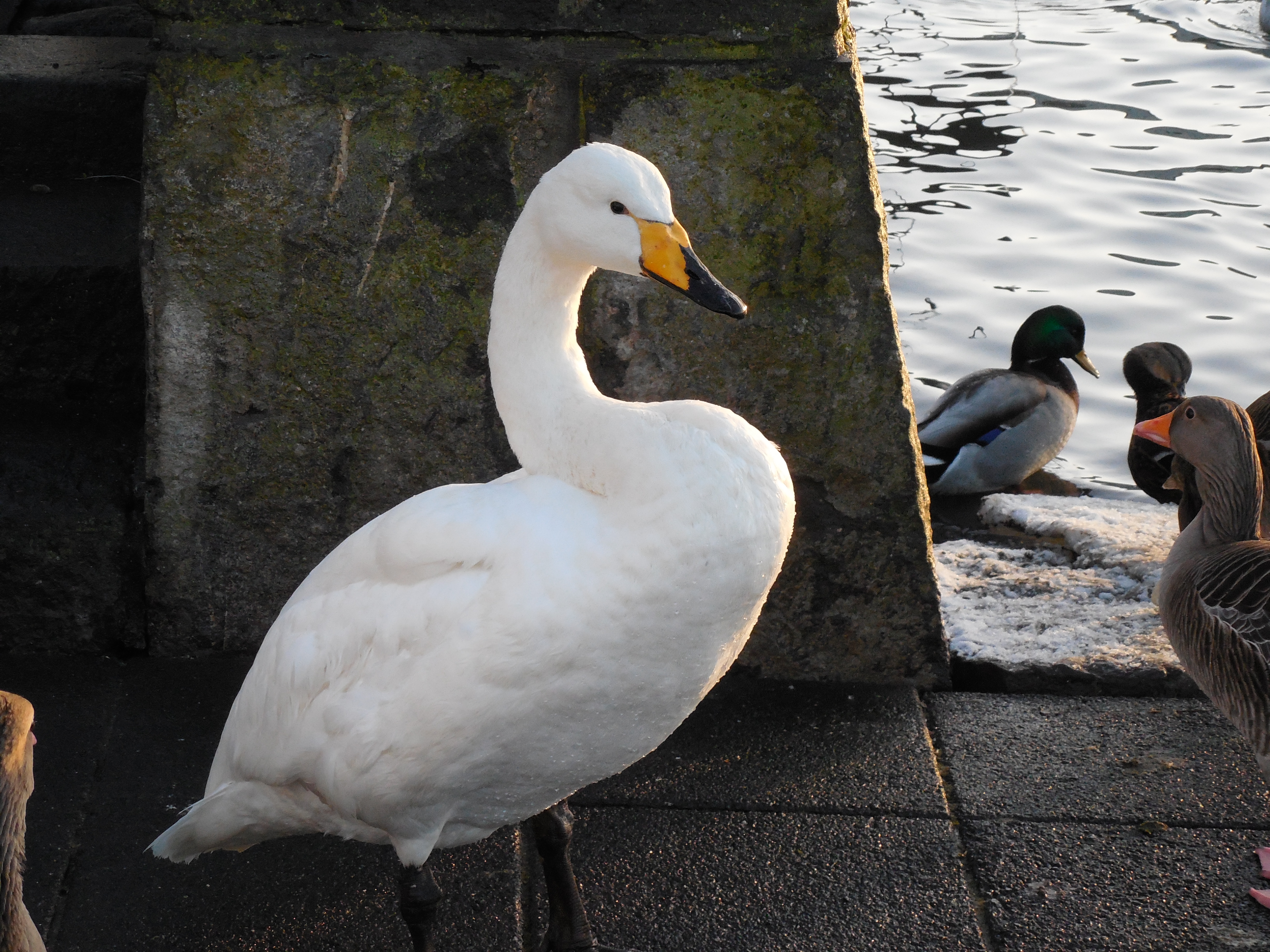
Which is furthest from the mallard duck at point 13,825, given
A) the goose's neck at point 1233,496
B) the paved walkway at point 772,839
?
the goose's neck at point 1233,496

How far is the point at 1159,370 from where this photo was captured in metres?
6.32

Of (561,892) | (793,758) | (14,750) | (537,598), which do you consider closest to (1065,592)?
(793,758)

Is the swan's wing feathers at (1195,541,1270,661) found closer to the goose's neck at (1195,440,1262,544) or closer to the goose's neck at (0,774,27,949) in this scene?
the goose's neck at (1195,440,1262,544)

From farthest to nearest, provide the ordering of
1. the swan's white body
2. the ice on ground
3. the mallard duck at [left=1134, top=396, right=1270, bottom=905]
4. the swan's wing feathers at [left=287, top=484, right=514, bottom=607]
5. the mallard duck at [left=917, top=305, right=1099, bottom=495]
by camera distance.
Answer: the mallard duck at [left=917, top=305, right=1099, bottom=495] < the ice on ground < the mallard duck at [left=1134, top=396, right=1270, bottom=905] < the swan's wing feathers at [left=287, top=484, right=514, bottom=607] < the swan's white body

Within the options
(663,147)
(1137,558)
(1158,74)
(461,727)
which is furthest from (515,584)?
(1158,74)

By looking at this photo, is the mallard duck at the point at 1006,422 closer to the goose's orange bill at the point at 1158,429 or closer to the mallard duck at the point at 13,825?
the goose's orange bill at the point at 1158,429

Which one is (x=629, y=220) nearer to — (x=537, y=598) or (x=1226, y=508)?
(x=537, y=598)

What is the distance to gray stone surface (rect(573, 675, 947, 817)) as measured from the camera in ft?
11.9

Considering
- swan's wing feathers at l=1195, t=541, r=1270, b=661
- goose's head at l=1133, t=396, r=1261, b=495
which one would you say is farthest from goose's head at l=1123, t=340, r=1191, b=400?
swan's wing feathers at l=1195, t=541, r=1270, b=661

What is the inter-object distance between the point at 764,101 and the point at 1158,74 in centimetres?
840

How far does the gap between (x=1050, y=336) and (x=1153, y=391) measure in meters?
0.70

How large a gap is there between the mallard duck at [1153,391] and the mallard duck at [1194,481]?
0.89m

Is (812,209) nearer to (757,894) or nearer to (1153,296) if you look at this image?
(757,894)

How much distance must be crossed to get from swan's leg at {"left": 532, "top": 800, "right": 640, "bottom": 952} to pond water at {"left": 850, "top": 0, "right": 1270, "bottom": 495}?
14.2 feet
